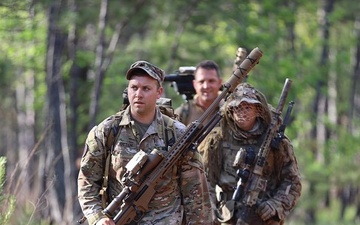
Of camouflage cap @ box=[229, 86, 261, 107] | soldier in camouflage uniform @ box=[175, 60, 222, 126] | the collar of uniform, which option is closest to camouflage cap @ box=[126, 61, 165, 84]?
the collar of uniform

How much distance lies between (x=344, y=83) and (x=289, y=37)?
10681mm

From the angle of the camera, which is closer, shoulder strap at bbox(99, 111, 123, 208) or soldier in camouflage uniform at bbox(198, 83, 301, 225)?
shoulder strap at bbox(99, 111, 123, 208)

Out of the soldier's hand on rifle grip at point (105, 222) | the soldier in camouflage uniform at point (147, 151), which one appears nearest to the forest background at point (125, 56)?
the soldier in camouflage uniform at point (147, 151)

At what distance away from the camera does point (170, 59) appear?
23297mm

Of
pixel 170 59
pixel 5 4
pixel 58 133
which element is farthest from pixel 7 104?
pixel 5 4

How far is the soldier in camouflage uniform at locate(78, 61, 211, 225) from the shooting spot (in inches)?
302

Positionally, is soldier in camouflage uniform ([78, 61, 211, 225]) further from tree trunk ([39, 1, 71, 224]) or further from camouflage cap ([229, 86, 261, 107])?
tree trunk ([39, 1, 71, 224])

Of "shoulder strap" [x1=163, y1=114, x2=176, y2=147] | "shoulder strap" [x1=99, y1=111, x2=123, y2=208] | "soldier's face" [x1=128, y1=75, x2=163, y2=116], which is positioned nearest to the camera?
"soldier's face" [x1=128, y1=75, x2=163, y2=116]

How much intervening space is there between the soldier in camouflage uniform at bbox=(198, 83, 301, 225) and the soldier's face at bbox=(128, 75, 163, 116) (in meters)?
1.99

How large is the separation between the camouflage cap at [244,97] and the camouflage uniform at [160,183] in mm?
1605

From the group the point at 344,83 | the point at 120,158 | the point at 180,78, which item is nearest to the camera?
the point at 120,158

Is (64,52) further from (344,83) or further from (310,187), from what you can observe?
(344,83)

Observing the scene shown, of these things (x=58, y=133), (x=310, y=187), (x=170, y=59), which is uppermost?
(x=170, y=59)

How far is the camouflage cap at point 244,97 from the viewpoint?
9.55m
